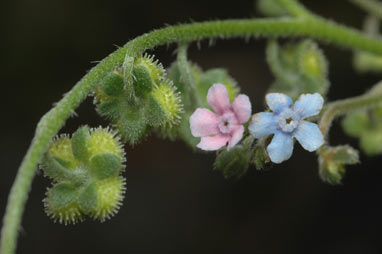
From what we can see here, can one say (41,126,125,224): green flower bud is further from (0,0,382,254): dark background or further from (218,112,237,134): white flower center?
(0,0,382,254): dark background

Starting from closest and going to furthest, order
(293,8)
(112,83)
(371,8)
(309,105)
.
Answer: (309,105) → (112,83) → (293,8) → (371,8)

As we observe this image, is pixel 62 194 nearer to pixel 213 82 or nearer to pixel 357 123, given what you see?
pixel 213 82

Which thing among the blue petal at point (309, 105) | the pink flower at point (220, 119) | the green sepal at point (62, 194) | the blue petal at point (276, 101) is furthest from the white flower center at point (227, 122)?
the green sepal at point (62, 194)

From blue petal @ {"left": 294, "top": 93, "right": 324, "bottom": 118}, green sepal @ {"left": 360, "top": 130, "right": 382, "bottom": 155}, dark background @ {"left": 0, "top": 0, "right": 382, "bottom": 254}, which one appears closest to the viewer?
blue petal @ {"left": 294, "top": 93, "right": 324, "bottom": 118}

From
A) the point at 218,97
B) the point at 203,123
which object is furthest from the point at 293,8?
the point at 203,123

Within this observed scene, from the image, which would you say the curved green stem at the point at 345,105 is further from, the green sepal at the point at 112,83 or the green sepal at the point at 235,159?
the green sepal at the point at 112,83

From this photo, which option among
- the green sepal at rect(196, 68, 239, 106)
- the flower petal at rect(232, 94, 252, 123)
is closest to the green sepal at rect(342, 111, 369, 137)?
the green sepal at rect(196, 68, 239, 106)
